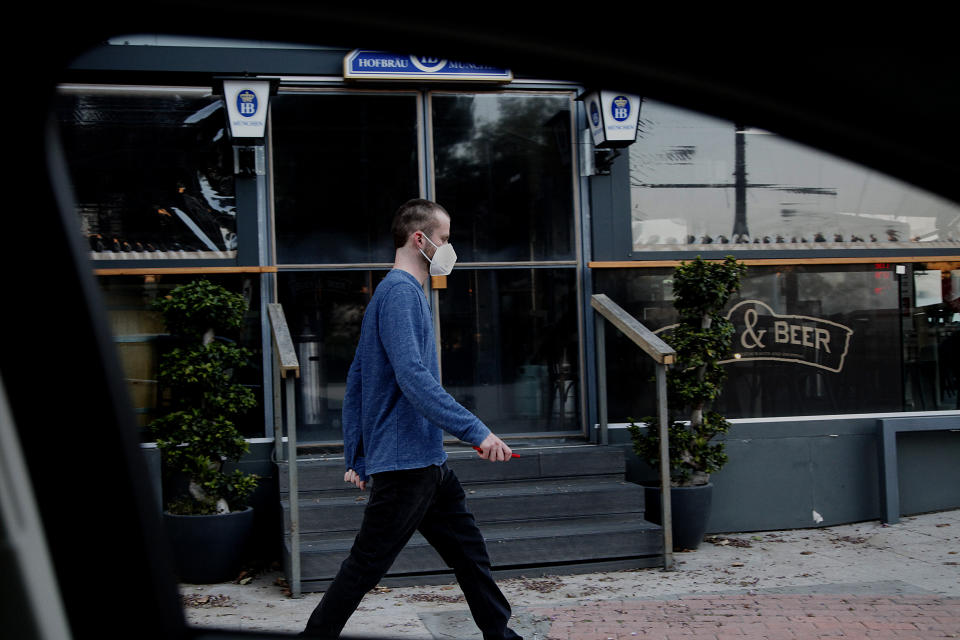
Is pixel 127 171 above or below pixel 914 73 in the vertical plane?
above

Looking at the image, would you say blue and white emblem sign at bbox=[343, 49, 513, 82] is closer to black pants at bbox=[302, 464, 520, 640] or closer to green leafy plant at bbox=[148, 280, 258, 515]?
green leafy plant at bbox=[148, 280, 258, 515]

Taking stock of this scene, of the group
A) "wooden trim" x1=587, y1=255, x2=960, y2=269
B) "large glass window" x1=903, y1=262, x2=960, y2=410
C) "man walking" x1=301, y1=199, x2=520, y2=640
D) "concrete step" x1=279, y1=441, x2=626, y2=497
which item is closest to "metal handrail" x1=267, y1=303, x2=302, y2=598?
"concrete step" x1=279, y1=441, x2=626, y2=497

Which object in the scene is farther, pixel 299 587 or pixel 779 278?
pixel 779 278

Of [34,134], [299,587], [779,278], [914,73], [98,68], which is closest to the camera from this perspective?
[914,73]

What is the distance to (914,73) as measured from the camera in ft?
2.90

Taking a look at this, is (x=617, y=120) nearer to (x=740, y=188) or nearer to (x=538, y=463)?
(x=740, y=188)

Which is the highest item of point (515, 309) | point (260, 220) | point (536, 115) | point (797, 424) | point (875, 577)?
point (536, 115)

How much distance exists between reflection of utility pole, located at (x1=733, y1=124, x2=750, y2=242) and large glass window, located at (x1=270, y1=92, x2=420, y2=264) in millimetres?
2660

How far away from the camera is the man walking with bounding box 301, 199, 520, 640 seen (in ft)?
12.0

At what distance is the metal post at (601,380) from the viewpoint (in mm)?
7238

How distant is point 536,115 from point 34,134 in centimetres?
673

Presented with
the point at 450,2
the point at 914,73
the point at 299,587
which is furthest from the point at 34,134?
the point at 299,587

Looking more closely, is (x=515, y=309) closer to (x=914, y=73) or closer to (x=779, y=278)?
(x=779, y=278)

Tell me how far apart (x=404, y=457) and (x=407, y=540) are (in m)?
0.34
